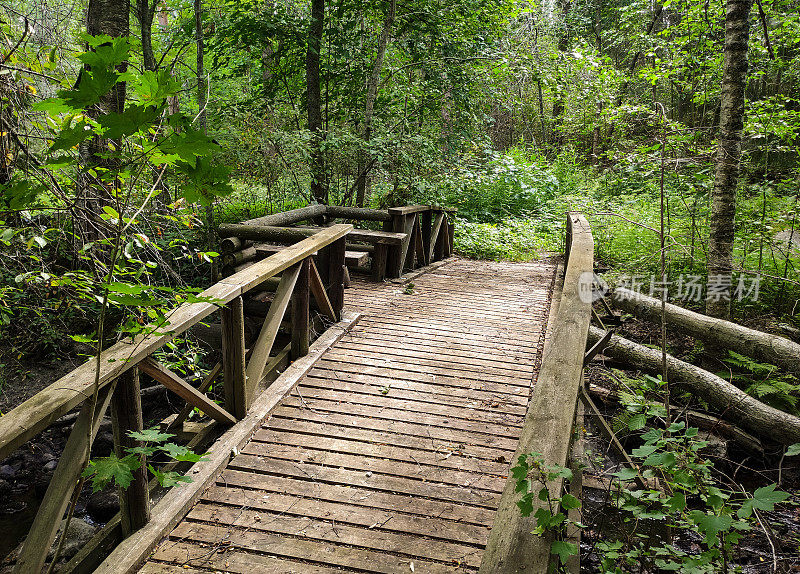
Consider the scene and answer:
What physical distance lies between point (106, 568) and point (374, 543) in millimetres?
1317

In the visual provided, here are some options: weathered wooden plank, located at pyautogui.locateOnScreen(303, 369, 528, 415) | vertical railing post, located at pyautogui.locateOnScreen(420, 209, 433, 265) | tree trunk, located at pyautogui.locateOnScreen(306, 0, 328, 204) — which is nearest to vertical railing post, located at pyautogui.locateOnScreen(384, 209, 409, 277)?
vertical railing post, located at pyautogui.locateOnScreen(420, 209, 433, 265)

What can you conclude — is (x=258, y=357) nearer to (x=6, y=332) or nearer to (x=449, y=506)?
(x=449, y=506)

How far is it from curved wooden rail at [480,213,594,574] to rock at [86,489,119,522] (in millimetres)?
4922

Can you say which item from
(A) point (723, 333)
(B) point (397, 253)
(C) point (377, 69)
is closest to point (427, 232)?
(B) point (397, 253)

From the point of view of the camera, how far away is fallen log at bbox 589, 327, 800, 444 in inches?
208

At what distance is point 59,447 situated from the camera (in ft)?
21.6

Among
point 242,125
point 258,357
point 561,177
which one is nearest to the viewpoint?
point 258,357

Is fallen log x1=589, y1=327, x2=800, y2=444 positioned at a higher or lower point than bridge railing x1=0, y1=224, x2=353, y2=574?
lower

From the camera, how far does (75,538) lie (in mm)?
4523

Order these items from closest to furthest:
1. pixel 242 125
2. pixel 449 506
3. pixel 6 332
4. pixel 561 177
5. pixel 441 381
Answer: pixel 449 506, pixel 441 381, pixel 6 332, pixel 242 125, pixel 561 177

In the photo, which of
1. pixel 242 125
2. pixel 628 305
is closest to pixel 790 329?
pixel 628 305

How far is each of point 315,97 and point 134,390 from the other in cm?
990

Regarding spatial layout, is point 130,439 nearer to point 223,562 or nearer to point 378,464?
point 223,562

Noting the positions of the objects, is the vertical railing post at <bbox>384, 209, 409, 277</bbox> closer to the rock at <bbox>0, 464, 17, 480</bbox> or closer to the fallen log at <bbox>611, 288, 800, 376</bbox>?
the fallen log at <bbox>611, 288, 800, 376</bbox>
